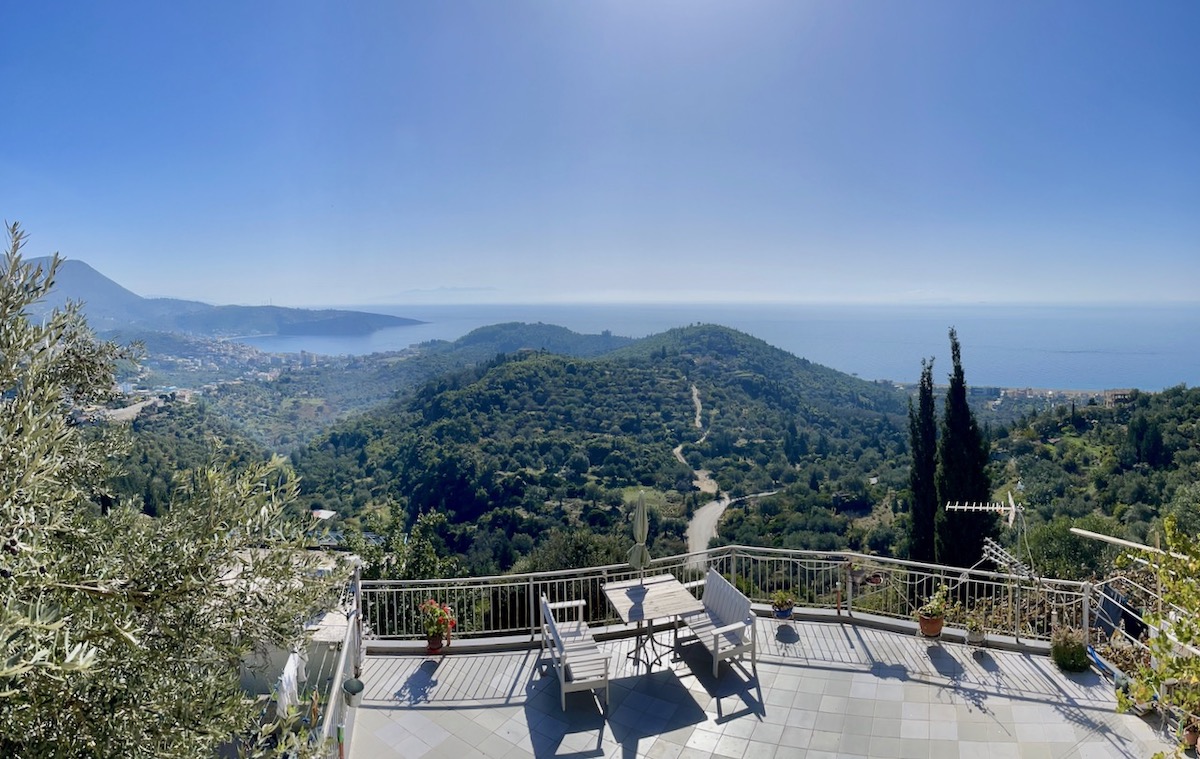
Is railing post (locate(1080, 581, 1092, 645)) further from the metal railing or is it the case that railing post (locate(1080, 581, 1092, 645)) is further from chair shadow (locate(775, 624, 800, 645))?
chair shadow (locate(775, 624, 800, 645))

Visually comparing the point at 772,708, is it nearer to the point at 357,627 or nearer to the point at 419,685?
the point at 419,685

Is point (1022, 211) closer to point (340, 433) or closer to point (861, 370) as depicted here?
point (340, 433)

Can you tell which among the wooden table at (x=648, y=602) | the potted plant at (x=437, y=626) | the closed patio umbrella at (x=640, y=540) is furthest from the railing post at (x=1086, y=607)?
the potted plant at (x=437, y=626)

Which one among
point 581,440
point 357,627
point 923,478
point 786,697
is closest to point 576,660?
point 786,697

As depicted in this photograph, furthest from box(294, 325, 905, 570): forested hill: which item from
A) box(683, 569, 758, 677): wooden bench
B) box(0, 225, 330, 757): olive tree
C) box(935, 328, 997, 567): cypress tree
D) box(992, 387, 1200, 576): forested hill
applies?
box(0, 225, 330, 757): olive tree

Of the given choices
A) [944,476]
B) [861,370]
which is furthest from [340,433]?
[861,370]

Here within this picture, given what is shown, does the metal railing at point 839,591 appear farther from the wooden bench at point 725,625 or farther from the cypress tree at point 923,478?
the cypress tree at point 923,478
